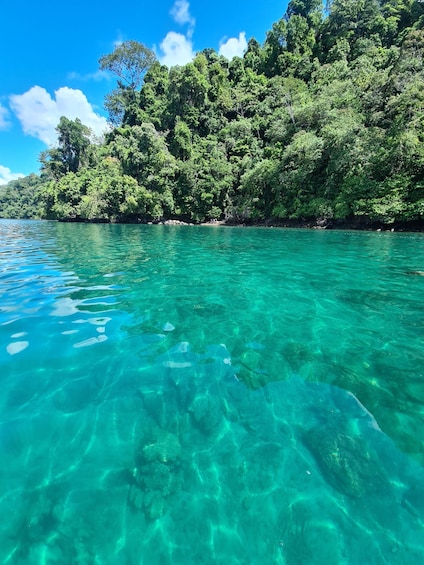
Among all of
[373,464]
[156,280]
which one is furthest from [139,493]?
[156,280]

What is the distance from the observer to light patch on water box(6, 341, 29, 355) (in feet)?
13.5

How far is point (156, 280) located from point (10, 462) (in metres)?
5.99

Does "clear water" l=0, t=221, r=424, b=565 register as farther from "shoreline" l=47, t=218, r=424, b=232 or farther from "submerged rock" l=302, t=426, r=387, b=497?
"shoreline" l=47, t=218, r=424, b=232

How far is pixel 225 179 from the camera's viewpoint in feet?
126

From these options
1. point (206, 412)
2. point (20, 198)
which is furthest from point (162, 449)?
point (20, 198)

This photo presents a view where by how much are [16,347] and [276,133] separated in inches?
1519

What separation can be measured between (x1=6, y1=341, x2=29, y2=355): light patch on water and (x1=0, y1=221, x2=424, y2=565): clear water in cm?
3

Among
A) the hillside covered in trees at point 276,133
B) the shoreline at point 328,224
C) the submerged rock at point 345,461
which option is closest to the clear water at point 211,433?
the submerged rock at point 345,461

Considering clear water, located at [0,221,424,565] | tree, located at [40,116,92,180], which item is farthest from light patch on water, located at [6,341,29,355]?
tree, located at [40,116,92,180]

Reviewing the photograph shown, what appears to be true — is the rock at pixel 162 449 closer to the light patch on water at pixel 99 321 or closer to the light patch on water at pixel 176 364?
the light patch on water at pixel 176 364

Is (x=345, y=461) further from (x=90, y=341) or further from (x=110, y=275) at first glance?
(x=110, y=275)

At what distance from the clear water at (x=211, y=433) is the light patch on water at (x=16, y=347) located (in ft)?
0.09

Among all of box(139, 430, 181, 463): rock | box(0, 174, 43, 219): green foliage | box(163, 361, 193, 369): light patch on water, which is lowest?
box(139, 430, 181, 463): rock

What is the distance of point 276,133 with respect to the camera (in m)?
35.6
